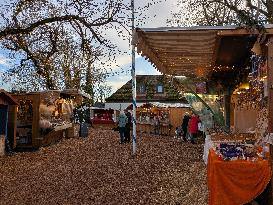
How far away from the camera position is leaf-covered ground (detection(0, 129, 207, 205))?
927 centimetres

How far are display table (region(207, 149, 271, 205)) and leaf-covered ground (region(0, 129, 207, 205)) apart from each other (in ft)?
4.42

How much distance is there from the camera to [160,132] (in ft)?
115

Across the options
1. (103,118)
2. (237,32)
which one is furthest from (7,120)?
(103,118)

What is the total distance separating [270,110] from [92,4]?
11.0 m

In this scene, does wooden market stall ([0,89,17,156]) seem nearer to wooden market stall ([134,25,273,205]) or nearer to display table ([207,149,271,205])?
wooden market stall ([134,25,273,205])

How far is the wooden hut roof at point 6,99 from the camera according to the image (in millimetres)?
19430

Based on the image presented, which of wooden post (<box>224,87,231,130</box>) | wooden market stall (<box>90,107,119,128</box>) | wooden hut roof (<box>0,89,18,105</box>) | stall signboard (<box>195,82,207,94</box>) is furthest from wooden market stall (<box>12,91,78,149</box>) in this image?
wooden market stall (<box>90,107,119,128</box>)

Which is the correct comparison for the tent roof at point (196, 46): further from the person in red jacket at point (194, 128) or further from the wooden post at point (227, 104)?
the person in red jacket at point (194, 128)

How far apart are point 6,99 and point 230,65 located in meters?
11.2

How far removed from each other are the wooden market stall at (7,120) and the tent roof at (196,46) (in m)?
8.38

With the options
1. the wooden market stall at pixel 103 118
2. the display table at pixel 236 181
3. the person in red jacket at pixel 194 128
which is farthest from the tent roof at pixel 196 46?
the wooden market stall at pixel 103 118

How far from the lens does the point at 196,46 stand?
9844 millimetres

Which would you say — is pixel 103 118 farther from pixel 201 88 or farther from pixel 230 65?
pixel 230 65

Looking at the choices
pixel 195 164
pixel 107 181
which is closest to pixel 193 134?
pixel 195 164
